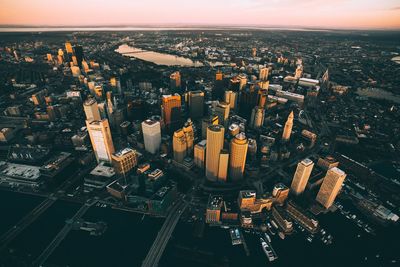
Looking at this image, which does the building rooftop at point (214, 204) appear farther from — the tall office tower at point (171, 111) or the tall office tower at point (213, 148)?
the tall office tower at point (171, 111)

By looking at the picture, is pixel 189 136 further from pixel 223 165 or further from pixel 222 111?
pixel 222 111

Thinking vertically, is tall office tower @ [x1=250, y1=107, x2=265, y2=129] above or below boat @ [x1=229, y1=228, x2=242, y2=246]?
above

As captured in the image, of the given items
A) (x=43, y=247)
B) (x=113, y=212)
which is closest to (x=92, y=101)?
(x=113, y=212)

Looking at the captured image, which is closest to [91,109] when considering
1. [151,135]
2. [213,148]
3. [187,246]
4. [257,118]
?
[151,135]

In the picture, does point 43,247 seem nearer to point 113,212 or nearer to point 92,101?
point 113,212

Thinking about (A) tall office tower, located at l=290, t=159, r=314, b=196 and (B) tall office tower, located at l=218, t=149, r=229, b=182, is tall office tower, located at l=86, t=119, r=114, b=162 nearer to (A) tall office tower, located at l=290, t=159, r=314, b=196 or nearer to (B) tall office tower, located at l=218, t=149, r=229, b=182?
(B) tall office tower, located at l=218, t=149, r=229, b=182

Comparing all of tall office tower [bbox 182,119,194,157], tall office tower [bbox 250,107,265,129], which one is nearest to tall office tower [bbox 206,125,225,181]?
tall office tower [bbox 182,119,194,157]
